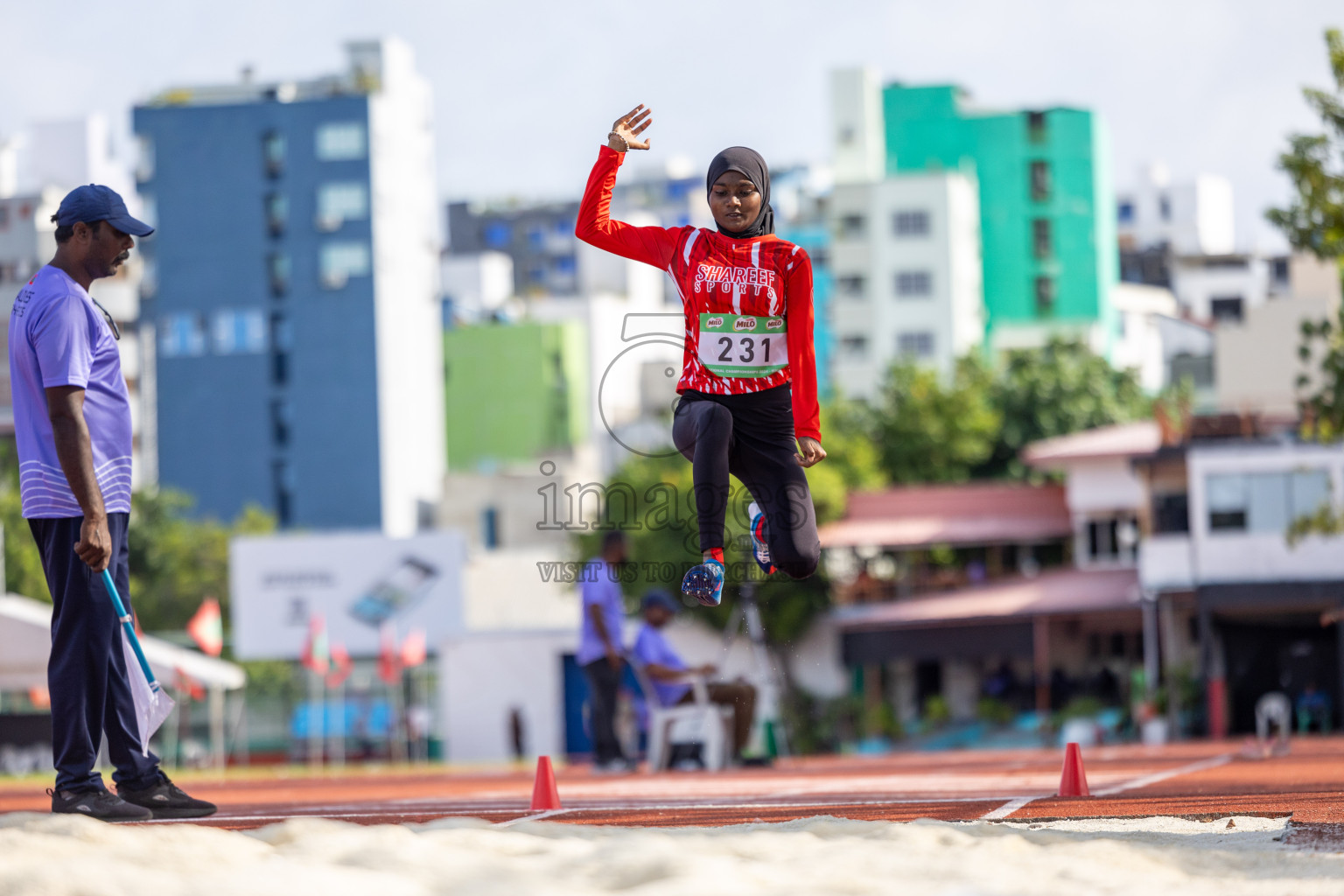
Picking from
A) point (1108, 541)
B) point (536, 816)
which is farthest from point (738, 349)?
point (1108, 541)

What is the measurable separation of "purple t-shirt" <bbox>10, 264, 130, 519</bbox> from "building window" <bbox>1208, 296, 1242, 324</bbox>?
8617 centimetres

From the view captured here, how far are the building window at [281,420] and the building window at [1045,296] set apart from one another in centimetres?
3058

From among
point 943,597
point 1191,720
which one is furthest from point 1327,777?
point 943,597

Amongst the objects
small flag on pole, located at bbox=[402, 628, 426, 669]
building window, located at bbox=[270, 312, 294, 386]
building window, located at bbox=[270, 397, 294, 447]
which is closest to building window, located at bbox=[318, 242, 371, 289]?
building window, located at bbox=[270, 312, 294, 386]

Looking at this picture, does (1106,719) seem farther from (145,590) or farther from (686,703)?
(145,590)

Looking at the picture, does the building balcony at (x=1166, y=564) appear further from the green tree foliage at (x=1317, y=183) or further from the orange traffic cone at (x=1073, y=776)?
the orange traffic cone at (x=1073, y=776)

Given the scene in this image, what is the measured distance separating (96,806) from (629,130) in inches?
136

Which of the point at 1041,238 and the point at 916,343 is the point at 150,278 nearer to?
the point at 916,343

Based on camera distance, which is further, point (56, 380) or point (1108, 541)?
point (1108, 541)

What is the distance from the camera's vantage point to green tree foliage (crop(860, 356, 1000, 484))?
58375 mm

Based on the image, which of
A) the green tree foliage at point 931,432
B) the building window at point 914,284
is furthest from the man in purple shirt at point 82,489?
the building window at point 914,284

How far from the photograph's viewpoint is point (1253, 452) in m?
40.3

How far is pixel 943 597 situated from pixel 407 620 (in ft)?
51.0

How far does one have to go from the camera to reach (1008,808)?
7.37 meters
